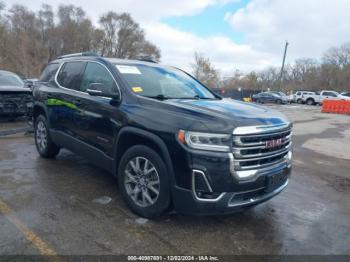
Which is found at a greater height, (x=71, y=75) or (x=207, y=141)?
(x=71, y=75)

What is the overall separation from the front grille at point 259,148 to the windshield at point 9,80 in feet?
30.3

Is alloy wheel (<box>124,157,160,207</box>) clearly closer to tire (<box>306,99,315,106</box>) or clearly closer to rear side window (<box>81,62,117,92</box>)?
rear side window (<box>81,62,117,92</box>)

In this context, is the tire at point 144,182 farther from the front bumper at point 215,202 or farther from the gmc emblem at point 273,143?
the gmc emblem at point 273,143

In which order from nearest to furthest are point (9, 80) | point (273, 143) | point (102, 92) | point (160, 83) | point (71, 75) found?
point (273, 143), point (102, 92), point (160, 83), point (71, 75), point (9, 80)

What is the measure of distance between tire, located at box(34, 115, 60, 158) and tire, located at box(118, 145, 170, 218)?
244 cm

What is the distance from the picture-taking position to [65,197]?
396cm

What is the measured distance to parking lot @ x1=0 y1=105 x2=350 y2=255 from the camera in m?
2.92

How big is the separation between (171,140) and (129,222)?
1.12 meters

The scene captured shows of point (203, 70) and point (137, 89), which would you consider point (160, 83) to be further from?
point (203, 70)

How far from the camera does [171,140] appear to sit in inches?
118

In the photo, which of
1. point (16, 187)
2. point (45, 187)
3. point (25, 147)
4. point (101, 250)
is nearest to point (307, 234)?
point (101, 250)

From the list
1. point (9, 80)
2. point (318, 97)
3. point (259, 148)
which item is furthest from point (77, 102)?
point (318, 97)

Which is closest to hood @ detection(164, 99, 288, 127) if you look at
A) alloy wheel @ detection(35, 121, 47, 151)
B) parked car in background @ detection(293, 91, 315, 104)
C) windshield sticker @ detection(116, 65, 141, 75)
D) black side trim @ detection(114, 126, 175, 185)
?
black side trim @ detection(114, 126, 175, 185)

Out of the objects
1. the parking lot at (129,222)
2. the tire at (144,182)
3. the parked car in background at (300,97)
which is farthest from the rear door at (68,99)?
the parked car in background at (300,97)
